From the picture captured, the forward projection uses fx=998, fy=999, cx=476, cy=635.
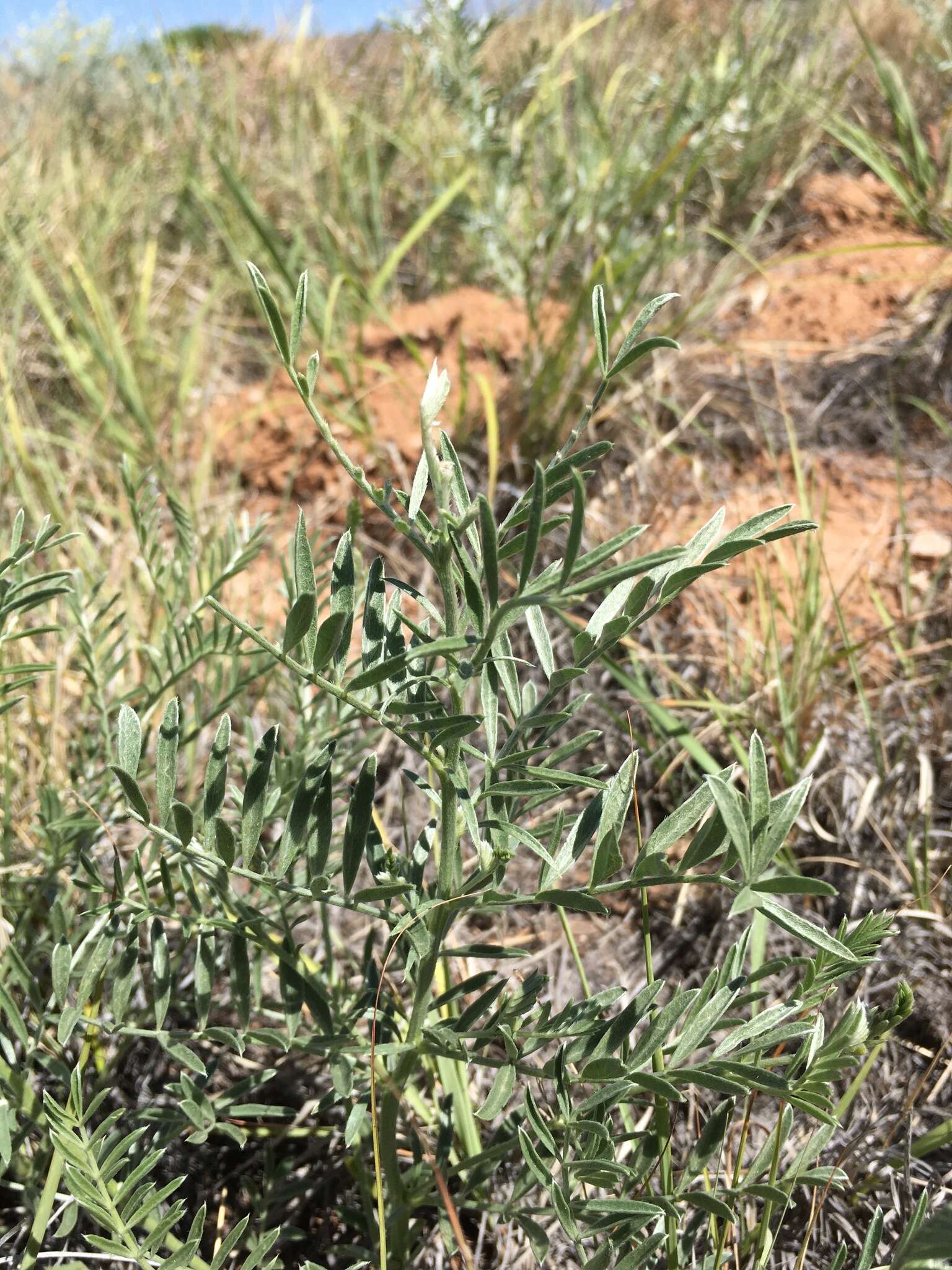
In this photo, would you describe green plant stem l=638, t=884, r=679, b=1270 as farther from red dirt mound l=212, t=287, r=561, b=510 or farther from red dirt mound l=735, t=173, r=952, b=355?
red dirt mound l=735, t=173, r=952, b=355

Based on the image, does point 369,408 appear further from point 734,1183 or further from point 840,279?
point 734,1183

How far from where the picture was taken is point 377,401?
2078 millimetres

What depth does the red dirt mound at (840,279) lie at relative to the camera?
2.13 m

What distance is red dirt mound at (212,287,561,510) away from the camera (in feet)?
6.40

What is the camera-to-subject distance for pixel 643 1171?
0.69 metres

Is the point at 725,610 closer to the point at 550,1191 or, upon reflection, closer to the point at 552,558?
the point at 552,558

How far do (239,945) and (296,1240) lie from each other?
0.36 metres

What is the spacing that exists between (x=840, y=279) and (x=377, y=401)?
109 cm

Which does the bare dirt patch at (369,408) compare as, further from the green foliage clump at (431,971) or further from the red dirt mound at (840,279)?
the green foliage clump at (431,971)

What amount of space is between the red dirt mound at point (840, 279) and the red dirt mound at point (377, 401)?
51cm

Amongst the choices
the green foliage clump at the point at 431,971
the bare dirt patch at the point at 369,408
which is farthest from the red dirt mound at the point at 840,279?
the green foliage clump at the point at 431,971

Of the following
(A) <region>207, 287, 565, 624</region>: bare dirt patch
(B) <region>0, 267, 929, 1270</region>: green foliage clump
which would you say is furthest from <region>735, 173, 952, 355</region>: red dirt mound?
(B) <region>0, 267, 929, 1270</region>: green foliage clump

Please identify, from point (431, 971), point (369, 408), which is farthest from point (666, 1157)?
point (369, 408)

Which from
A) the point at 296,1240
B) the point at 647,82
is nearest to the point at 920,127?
the point at 647,82
